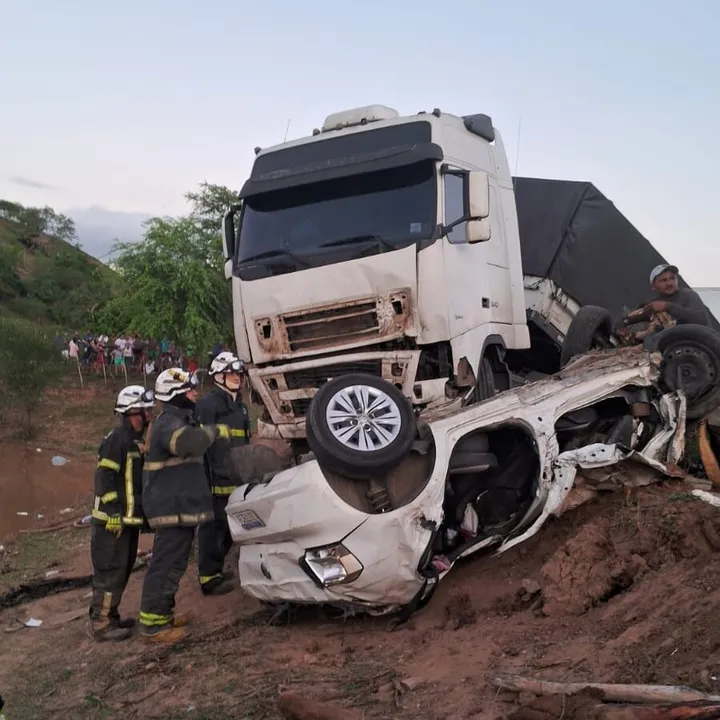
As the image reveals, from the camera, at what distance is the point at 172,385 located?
16.6 ft

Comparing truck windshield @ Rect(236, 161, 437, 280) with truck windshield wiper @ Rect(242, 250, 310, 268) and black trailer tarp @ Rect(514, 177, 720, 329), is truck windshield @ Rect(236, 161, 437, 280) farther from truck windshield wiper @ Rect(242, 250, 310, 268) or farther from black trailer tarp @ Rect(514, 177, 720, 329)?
black trailer tarp @ Rect(514, 177, 720, 329)

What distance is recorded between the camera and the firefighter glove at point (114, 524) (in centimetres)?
530

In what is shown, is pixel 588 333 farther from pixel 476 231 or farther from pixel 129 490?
pixel 129 490

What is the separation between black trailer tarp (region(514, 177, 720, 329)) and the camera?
7695 millimetres

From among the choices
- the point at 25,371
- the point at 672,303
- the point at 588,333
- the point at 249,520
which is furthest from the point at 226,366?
the point at 25,371

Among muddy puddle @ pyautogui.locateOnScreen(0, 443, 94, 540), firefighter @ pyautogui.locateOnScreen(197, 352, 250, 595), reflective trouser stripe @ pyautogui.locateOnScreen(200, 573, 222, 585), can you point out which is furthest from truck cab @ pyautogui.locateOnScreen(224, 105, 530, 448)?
muddy puddle @ pyautogui.locateOnScreen(0, 443, 94, 540)

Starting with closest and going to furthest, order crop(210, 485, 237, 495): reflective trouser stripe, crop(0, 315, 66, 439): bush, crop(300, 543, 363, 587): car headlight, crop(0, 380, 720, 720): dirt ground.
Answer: crop(0, 380, 720, 720): dirt ground
crop(300, 543, 363, 587): car headlight
crop(210, 485, 237, 495): reflective trouser stripe
crop(0, 315, 66, 439): bush

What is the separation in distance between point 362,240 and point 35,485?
1012 cm

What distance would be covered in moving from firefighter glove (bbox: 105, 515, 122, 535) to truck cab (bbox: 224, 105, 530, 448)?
4.15 feet

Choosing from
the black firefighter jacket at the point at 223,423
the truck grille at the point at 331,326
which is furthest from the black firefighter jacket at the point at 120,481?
the truck grille at the point at 331,326

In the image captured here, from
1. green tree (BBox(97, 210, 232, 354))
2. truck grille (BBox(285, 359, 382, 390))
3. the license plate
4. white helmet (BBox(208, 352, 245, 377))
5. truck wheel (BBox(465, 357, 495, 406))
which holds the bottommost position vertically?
the license plate

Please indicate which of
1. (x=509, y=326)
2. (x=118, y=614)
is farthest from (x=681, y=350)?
(x=118, y=614)

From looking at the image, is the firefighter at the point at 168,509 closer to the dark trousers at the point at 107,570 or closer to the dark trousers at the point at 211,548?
the dark trousers at the point at 107,570

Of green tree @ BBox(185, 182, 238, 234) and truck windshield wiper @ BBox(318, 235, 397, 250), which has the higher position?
green tree @ BBox(185, 182, 238, 234)
